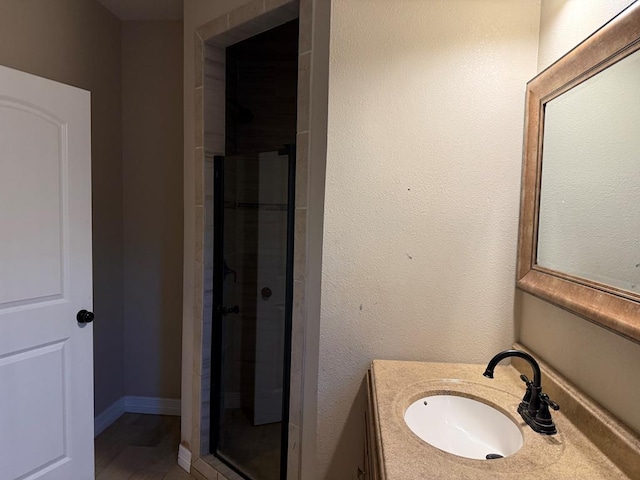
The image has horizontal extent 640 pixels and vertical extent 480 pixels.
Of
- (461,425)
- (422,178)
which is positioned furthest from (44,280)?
(461,425)

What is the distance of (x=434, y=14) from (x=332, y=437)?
1546 mm

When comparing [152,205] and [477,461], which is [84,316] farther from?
[477,461]

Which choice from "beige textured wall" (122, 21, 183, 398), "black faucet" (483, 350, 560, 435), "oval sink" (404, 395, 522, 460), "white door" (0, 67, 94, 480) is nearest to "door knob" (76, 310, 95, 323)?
"white door" (0, 67, 94, 480)

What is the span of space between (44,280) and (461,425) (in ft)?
5.79

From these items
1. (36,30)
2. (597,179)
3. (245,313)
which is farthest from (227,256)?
(597,179)

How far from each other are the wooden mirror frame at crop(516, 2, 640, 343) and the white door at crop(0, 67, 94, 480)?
1.90 metres

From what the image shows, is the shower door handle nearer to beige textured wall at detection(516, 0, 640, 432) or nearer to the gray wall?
the gray wall

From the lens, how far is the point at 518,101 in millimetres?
1281

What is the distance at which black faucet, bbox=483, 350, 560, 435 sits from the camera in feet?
3.01

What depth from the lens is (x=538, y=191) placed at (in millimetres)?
1198

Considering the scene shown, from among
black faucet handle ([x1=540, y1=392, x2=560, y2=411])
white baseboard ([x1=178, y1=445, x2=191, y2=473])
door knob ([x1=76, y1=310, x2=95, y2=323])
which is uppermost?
black faucet handle ([x1=540, y1=392, x2=560, y2=411])

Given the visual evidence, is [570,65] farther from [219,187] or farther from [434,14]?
[219,187]

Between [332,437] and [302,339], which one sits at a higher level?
[302,339]

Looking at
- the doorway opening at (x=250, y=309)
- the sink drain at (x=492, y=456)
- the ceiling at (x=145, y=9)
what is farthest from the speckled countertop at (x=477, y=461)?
the ceiling at (x=145, y=9)
